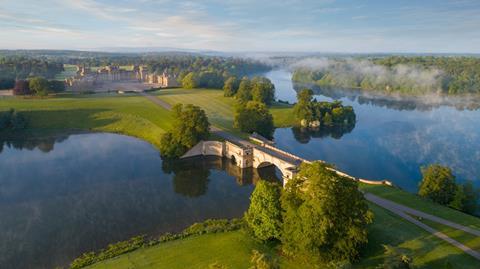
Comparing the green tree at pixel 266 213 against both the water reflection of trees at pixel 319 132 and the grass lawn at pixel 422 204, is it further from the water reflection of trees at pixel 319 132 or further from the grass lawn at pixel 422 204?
the water reflection of trees at pixel 319 132

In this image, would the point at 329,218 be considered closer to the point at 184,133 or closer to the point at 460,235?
the point at 460,235

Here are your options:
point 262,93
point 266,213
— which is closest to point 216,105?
point 262,93

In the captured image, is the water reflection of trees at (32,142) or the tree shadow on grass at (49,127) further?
the tree shadow on grass at (49,127)

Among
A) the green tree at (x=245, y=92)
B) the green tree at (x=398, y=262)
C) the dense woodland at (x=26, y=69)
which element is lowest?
the green tree at (x=398, y=262)

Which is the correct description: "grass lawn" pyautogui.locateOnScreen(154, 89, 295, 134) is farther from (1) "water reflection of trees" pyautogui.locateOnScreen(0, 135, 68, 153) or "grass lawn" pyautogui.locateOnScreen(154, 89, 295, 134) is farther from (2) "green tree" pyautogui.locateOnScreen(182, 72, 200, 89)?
(1) "water reflection of trees" pyautogui.locateOnScreen(0, 135, 68, 153)

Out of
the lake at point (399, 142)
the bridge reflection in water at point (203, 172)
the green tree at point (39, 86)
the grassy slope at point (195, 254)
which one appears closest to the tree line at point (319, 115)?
the lake at point (399, 142)

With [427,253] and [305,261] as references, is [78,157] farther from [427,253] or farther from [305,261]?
[427,253]
